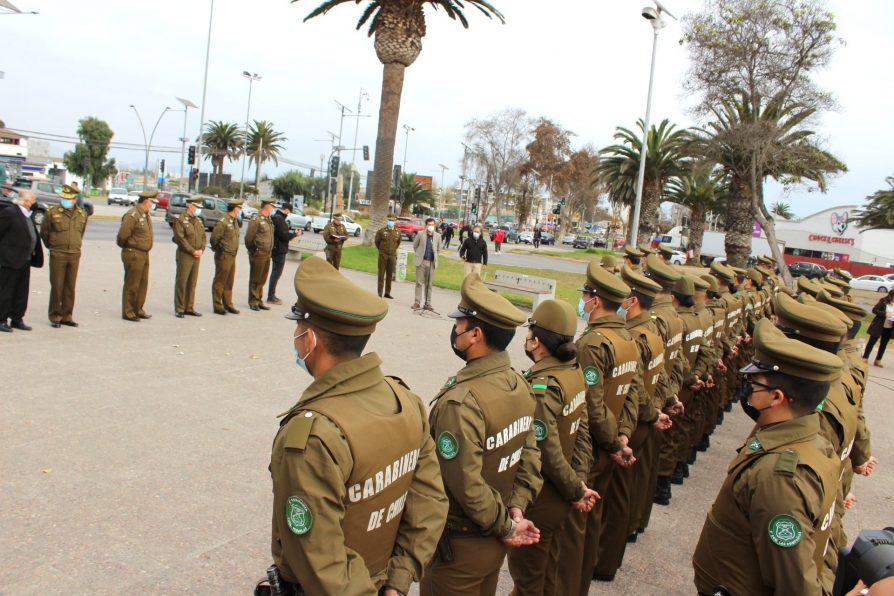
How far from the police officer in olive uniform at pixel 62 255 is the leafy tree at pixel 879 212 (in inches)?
2324

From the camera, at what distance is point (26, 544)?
4.12 m

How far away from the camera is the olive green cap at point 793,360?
2855mm

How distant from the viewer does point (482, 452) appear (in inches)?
116

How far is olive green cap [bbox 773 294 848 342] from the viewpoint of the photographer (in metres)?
4.02

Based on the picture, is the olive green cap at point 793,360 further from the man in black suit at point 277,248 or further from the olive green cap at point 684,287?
the man in black suit at point 277,248

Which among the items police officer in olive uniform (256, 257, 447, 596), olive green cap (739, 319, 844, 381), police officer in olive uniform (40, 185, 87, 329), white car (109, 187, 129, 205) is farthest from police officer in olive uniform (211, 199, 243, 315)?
white car (109, 187, 129, 205)

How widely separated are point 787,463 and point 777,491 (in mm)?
122

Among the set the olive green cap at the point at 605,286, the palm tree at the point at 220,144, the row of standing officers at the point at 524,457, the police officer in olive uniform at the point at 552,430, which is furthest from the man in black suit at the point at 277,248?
the palm tree at the point at 220,144

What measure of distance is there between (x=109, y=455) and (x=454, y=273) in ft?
66.1

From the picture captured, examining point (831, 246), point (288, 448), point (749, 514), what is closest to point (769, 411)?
point (749, 514)

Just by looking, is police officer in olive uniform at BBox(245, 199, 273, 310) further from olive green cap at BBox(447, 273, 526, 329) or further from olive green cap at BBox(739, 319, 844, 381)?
olive green cap at BBox(739, 319, 844, 381)

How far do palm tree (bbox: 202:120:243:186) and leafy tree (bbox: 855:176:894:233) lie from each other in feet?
213

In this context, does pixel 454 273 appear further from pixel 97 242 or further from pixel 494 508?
pixel 494 508

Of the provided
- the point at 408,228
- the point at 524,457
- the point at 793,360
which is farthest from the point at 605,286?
the point at 408,228
